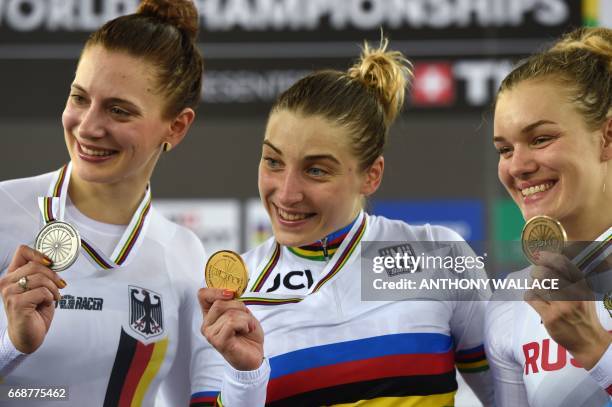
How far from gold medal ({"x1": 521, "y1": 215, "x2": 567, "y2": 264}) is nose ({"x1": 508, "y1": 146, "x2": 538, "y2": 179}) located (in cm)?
21

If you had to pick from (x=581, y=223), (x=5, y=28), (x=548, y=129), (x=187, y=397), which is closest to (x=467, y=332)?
(x=581, y=223)

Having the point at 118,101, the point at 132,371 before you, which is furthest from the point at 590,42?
the point at 132,371

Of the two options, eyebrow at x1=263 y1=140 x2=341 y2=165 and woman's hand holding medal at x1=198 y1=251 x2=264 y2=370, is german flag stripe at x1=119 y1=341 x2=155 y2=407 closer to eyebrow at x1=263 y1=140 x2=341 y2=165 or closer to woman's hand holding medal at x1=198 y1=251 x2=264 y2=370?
woman's hand holding medal at x1=198 y1=251 x2=264 y2=370

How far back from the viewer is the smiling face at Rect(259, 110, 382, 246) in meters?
2.33

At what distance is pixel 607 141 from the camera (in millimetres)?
2221

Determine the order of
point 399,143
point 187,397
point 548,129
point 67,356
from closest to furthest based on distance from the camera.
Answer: point 548,129 → point 67,356 → point 187,397 → point 399,143

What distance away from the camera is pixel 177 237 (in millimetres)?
2715

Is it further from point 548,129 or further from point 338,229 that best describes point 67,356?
point 548,129

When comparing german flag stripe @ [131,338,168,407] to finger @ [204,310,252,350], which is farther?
german flag stripe @ [131,338,168,407]

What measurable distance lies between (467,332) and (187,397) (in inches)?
30.0

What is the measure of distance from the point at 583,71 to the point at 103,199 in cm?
125

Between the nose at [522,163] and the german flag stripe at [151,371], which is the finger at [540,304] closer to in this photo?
the nose at [522,163]

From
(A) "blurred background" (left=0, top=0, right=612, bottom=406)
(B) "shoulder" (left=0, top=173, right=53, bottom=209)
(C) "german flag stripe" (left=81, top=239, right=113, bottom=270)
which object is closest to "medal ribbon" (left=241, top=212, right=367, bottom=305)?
(C) "german flag stripe" (left=81, top=239, right=113, bottom=270)

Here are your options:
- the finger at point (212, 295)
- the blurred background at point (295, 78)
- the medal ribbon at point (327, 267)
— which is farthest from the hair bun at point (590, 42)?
the blurred background at point (295, 78)
